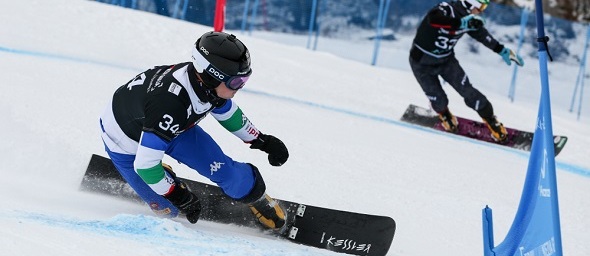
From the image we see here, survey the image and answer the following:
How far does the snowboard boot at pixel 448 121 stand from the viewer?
1003 cm

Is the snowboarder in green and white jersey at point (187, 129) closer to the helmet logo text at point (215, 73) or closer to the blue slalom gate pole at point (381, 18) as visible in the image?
the helmet logo text at point (215, 73)

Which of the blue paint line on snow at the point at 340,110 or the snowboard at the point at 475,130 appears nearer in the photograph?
the blue paint line on snow at the point at 340,110

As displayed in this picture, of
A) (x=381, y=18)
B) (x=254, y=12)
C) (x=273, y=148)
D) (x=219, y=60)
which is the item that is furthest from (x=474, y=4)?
(x=254, y=12)

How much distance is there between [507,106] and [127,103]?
9721 millimetres

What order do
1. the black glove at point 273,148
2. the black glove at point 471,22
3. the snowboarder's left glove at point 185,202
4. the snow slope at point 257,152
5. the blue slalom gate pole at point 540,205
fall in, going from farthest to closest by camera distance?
1. the black glove at point 471,22
2. the black glove at point 273,148
3. the snowboarder's left glove at point 185,202
4. the snow slope at point 257,152
5. the blue slalom gate pole at point 540,205

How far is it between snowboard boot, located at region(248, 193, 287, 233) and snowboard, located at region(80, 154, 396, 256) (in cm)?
5

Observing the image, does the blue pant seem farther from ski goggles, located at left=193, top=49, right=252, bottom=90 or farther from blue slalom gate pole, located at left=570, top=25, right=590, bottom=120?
blue slalom gate pole, located at left=570, top=25, right=590, bottom=120

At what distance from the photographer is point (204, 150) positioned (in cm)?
500

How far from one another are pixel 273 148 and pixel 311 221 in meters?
0.49

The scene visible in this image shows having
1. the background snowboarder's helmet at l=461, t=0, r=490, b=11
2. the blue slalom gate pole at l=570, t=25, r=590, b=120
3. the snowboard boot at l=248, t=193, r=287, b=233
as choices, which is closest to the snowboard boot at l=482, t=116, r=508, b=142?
the background snowboarder's helmet at l=461, t=0, r=490, b=11

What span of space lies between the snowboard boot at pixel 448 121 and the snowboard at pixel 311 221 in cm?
503

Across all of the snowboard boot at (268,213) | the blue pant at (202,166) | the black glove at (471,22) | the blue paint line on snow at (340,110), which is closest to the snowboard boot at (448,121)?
the blue paint line on snow at (340,110)

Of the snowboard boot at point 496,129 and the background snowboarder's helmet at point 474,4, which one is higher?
the background snowboarder's helmet at point 474,4

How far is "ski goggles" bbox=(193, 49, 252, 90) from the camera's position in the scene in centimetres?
453
